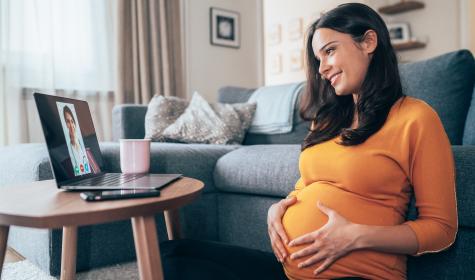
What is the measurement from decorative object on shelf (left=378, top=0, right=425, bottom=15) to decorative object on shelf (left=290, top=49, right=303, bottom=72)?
99 centimetres

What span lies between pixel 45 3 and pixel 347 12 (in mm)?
2577

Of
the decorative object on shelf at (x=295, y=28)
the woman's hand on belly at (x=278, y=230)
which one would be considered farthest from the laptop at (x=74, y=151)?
the decorative object on shelf at (x=295, y=28)

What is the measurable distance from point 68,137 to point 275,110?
1.66 m

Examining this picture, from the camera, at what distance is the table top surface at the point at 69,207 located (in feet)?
2.17

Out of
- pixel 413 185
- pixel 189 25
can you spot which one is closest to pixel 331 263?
pixel 413 185

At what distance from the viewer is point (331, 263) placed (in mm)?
848

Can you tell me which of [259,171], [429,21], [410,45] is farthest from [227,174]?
[429,21]

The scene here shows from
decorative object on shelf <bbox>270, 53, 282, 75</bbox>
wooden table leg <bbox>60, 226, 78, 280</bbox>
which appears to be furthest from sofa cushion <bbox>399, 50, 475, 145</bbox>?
decorative object on shelf <bbox>270, 53, 282, 75</bbox>

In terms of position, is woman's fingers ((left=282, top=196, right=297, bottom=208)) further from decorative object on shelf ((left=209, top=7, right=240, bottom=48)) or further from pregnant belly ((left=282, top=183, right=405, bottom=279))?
decorative object on shelf ((left=209, top=7, right=240, bottom=48))

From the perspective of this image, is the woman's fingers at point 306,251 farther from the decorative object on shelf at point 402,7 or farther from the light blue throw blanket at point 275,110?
the decorative object on shelf at point 402,7

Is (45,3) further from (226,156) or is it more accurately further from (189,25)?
(226,156)

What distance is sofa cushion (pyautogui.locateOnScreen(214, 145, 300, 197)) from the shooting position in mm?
1614

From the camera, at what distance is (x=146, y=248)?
75 centimetres

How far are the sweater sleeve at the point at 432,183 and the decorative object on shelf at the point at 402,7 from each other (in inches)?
146
